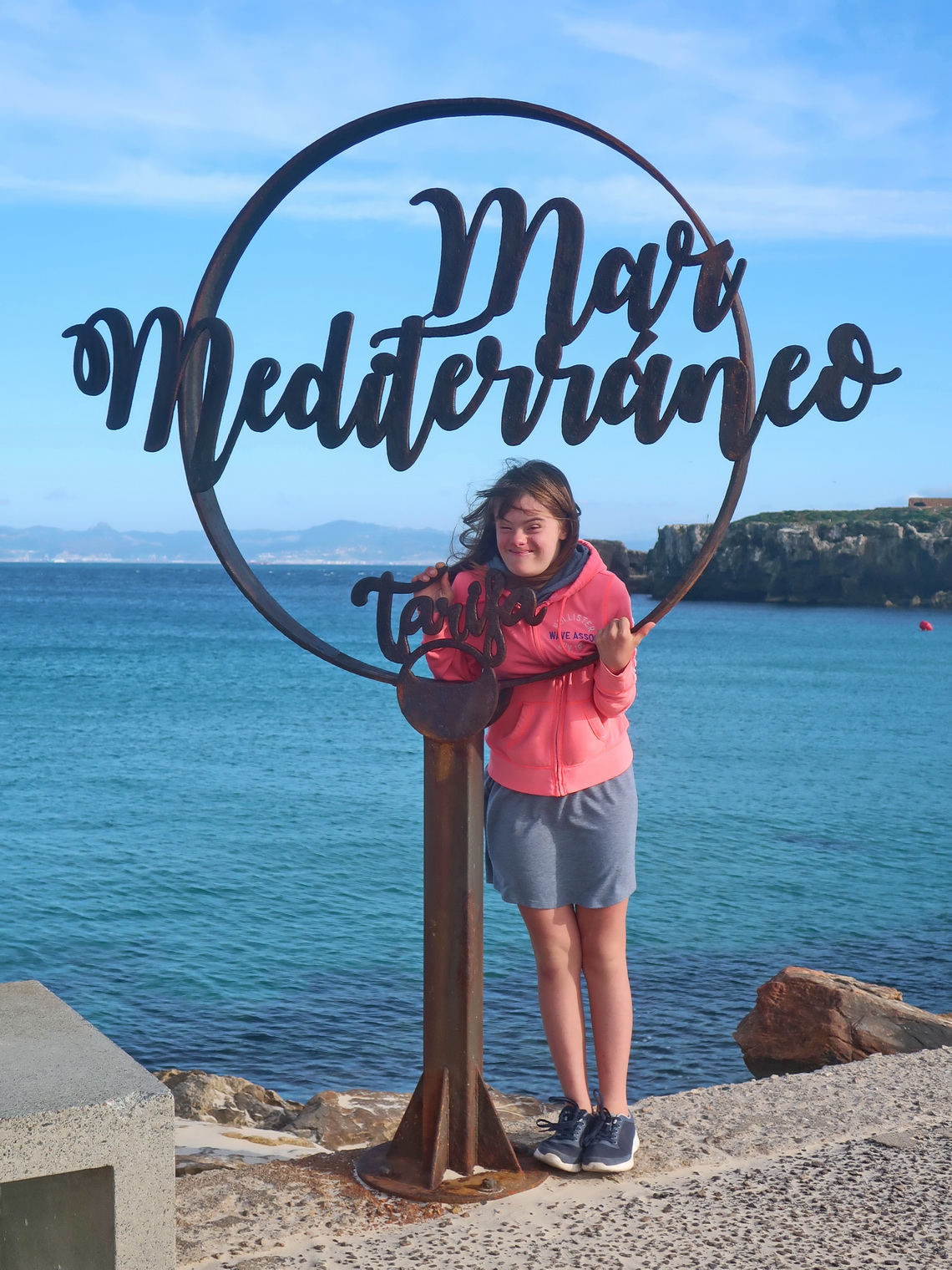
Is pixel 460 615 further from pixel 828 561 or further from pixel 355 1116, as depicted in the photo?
pixel 828 561

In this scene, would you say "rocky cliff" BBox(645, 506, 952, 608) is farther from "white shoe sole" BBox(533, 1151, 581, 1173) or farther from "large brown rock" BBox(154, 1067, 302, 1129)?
"white shoe sole" BBox(533, 1151, 581, 1173)

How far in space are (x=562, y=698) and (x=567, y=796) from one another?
292 millimetres

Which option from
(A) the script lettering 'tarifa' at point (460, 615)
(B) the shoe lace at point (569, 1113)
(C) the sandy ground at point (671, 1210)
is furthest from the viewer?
(B) the shoe lace at point (569, 1113)

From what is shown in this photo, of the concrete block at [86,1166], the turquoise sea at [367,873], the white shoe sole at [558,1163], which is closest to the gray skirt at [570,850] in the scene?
the white shoe sole at [558,1163]

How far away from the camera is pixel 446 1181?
3516 millimetres

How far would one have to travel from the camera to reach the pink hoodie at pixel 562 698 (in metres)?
3.61

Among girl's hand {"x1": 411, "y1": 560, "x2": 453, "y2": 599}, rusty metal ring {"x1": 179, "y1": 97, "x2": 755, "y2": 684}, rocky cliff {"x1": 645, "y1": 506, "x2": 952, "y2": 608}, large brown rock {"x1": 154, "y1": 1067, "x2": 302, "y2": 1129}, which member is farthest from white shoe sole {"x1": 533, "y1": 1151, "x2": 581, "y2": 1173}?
rocky cliff {"x1": 645, "y1": 506, "x2": 952, "y2": 608}

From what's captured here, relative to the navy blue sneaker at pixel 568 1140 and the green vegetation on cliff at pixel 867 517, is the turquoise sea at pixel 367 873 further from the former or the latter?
the green vegetation on cliff at pixel 867 517

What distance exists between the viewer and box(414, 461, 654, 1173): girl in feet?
11.8

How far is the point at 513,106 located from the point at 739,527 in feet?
313

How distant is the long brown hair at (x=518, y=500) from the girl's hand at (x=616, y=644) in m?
0.29

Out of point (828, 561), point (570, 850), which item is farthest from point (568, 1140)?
point (828, 561)

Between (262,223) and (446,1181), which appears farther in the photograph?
(262,223)

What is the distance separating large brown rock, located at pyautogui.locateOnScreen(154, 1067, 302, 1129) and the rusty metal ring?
4.26 m
